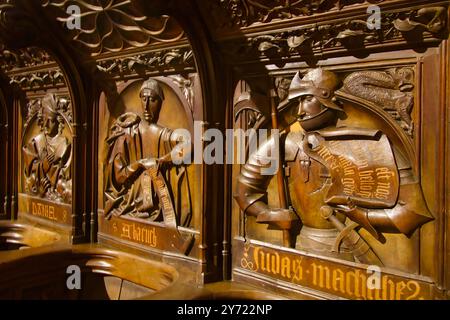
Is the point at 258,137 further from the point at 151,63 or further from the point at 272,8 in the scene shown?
the point at 151,63

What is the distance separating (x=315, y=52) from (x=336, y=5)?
0.19 metres

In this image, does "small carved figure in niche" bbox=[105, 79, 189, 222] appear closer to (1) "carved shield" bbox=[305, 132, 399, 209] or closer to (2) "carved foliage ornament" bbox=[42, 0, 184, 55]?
(2) "carved foliage ornament" bbox=[42, 0, 184, 55]

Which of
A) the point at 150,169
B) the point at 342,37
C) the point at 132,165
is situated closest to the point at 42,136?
the point at 132,165

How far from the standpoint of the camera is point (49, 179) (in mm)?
3018

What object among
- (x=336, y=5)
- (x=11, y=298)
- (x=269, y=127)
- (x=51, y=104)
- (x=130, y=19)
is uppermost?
(x=130, y=19)

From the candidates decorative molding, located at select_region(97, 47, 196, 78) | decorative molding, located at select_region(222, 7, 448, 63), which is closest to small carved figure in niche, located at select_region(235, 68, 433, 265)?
decorative molding, located at select_region(222, 7, 448, 63)

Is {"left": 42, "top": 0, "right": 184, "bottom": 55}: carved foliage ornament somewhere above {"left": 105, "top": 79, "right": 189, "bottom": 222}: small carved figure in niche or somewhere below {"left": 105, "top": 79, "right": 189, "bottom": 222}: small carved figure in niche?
above

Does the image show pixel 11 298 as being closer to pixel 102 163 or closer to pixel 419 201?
pixel 102 163

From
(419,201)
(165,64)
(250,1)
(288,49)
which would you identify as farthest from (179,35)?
(419,201)

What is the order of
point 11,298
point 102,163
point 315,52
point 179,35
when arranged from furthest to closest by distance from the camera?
point 102,163
point 11,298
point 179,35
point 315,52

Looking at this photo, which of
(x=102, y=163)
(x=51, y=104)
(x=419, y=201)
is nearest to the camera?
(x=419, y=201)

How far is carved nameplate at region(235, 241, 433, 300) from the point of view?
1.49 meters

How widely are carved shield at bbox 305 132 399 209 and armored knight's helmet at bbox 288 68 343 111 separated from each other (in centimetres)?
14

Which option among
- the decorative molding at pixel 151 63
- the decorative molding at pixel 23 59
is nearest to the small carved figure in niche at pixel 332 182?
the decorative molding at pixel 151 63
